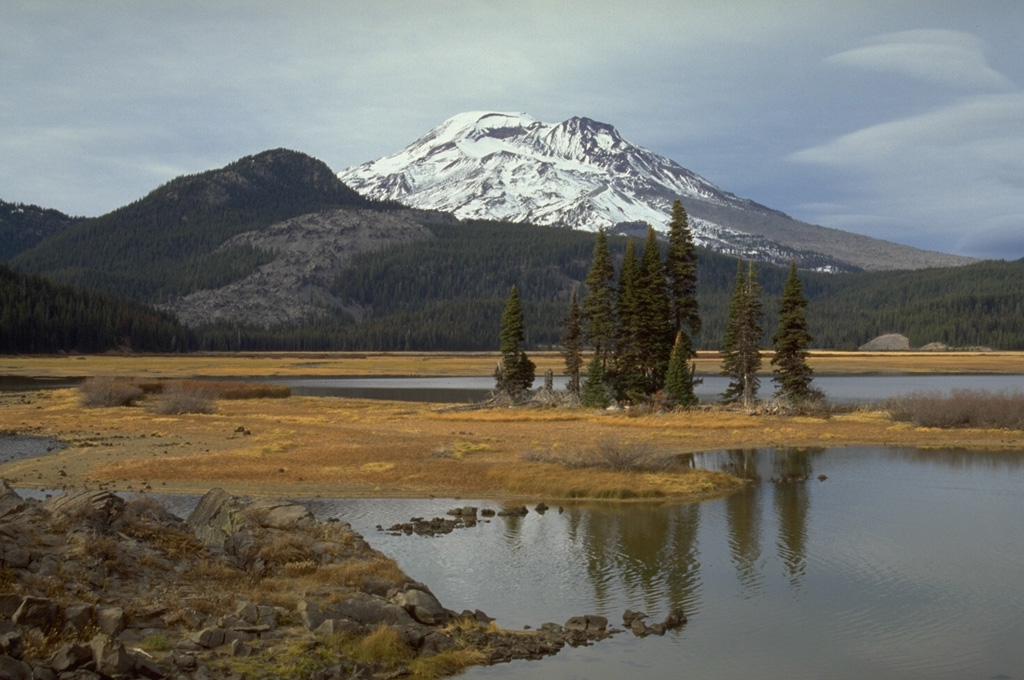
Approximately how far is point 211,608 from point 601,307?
5607 centimetres

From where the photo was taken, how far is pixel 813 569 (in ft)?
83.2

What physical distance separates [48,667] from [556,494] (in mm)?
24777

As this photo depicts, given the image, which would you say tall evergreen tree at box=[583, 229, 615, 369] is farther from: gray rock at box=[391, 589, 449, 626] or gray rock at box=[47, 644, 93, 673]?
gray rock at box=[47, 644, 93, 673]

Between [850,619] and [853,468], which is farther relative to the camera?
[853,468]

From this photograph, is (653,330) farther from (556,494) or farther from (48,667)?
(48,667)

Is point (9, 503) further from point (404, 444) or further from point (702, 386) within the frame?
point (702, 386)

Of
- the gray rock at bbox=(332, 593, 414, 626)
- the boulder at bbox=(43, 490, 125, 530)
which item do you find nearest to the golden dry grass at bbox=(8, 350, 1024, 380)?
the boulder at bbox=(43, 490, 125, 530)

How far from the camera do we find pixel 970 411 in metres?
60.6

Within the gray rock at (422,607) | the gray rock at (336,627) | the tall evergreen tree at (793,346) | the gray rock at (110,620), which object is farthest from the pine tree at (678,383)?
the gray rock at (110,620)

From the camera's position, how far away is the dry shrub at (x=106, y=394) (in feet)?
244

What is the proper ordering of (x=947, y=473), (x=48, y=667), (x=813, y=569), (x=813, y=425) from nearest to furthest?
(x=48, y=667)
(x=813, y=569)
(x=947, y=473)
(x=813, y=425)

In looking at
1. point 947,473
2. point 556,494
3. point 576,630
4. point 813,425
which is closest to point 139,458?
point 556,494

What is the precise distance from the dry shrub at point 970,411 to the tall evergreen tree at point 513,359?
29.0 meters

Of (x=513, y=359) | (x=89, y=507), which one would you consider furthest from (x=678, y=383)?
(x=89, y=507)
